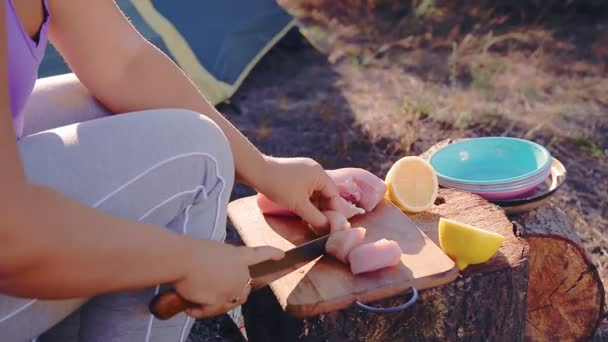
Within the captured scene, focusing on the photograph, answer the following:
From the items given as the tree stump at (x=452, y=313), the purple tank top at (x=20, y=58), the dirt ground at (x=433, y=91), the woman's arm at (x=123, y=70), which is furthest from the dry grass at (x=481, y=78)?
the purple tank top at (x=20, y=58)

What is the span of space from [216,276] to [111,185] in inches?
9.3

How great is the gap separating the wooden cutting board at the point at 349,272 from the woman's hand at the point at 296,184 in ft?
0.26

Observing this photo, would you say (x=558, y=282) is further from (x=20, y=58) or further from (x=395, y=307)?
(x=20, y=58)

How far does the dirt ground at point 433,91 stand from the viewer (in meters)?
3.07

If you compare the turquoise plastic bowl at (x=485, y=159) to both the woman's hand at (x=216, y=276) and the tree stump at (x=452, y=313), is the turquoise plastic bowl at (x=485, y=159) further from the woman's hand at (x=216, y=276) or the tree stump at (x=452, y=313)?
the woman's hand at (x=216, y=276)

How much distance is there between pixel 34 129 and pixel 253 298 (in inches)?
26.9

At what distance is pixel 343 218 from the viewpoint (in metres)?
1.55

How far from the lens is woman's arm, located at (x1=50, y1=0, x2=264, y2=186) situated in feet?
4.66

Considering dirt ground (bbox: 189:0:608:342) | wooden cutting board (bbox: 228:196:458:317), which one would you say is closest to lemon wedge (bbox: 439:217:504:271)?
wooden cutting board (bbox: 228:196:458:317)

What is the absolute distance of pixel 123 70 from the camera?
1.47 meters

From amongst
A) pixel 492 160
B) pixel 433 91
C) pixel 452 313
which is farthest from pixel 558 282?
pixel 433 91

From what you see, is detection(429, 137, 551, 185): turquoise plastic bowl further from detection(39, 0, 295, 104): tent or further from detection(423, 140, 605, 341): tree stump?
detection(39, 0, 295, 104): tent

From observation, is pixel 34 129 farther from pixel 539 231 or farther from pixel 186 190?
pixel 539 231

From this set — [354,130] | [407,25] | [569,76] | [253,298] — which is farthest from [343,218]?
[407,25]
